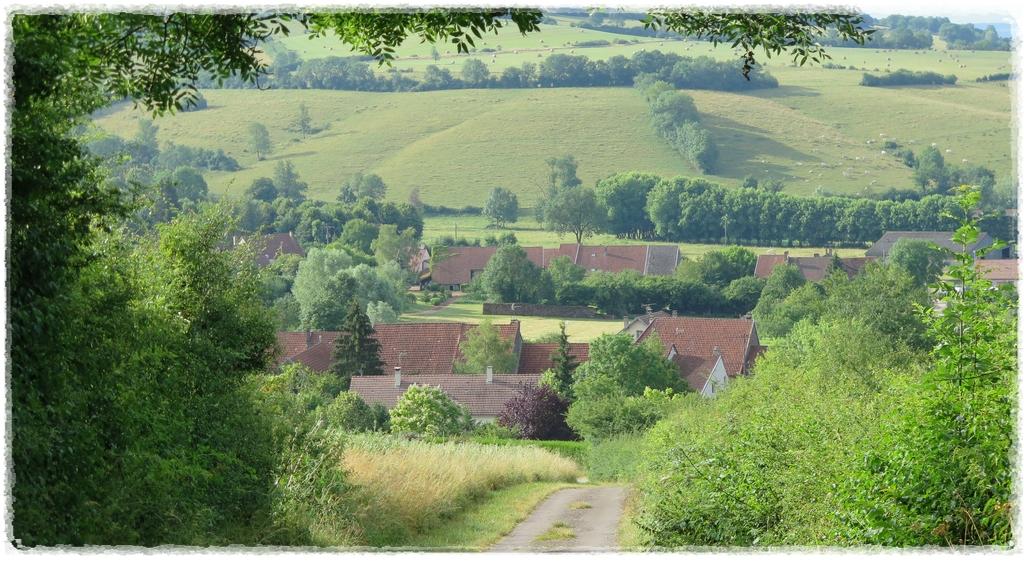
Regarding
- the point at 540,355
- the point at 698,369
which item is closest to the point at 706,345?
the point at 698,369

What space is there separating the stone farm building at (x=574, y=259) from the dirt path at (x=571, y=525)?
6967cm

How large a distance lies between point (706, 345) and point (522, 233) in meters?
49.2

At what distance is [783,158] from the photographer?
414 feet

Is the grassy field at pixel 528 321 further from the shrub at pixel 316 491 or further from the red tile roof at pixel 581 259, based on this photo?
the shrub at pixel 316 491

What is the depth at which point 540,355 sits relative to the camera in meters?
62.3

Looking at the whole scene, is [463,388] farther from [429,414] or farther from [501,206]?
[501,206]

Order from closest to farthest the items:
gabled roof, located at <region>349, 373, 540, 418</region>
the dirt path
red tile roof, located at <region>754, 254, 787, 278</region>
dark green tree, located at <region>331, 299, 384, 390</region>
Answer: the dirt path → gabled roof, located at <region>349, 373, 540, 418</region> → dark green tree, located at <region>331, 299, 384, 390</region> → red tile roof, located at <region>754, 254, 787, 278</region>

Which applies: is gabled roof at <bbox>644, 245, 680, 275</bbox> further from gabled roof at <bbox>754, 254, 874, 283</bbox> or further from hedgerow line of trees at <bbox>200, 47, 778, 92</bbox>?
hedgerow line of trees at <bbox>200, 47, 778, 92</bbox>

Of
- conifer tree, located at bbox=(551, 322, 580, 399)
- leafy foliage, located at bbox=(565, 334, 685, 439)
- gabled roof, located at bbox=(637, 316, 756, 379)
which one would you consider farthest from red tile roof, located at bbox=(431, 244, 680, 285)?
leafy foliage, located at bbox=(565, 334, 685, 439)

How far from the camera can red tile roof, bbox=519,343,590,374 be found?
58156mm

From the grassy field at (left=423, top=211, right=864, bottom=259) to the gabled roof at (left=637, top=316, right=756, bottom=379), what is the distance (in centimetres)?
3437

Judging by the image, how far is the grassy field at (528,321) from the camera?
71562 mm

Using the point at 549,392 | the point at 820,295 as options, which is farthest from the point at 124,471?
the point at 820,295

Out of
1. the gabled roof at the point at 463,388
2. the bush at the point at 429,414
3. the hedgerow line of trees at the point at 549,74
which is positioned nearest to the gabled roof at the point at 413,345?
the gabled roof at the point at 463,388
